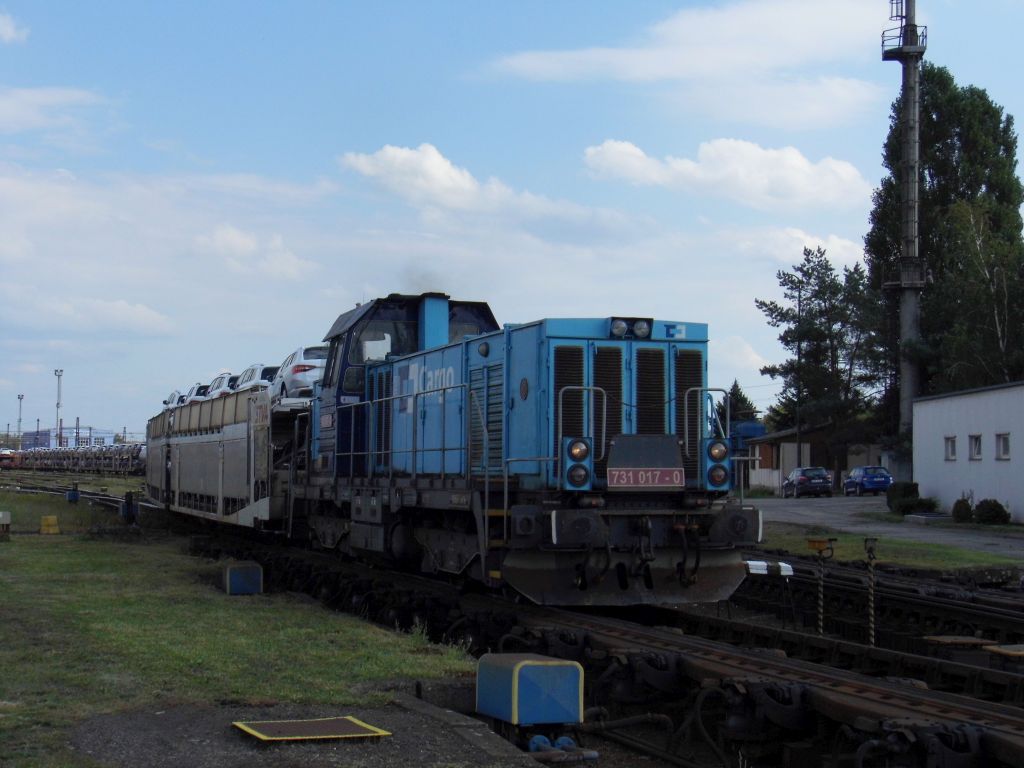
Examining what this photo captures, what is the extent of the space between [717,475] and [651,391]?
3.65 feet

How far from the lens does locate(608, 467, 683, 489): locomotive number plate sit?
1093 cm

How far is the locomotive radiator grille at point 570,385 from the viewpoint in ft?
37.5

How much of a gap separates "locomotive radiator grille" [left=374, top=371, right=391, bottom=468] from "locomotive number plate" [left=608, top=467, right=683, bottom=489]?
182 inches

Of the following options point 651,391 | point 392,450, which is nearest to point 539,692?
point 651,391

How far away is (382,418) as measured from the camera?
15.2m

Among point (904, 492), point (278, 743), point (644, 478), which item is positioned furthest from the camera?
point (904, 492)

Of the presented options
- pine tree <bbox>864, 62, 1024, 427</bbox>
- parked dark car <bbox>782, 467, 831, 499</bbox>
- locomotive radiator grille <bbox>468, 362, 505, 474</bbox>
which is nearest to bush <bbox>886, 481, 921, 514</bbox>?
pine tree <bbox>864, 62, 1024, 427</bbox>

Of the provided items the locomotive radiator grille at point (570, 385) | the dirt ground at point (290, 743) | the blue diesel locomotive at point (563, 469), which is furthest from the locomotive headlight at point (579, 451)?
the dirt ground at point (290, 743)

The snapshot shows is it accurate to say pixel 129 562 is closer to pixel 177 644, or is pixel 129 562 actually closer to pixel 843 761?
pixel 177 644

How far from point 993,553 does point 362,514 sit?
13.6 m

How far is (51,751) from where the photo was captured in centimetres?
615

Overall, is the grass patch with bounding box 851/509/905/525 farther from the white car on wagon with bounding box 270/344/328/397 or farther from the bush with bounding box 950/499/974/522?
the white car on wagon with bounding box 270/344/328/397

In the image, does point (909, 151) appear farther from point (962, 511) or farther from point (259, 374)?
point (259, 374)

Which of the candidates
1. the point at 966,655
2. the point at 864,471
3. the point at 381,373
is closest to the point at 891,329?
the point at 864,471
